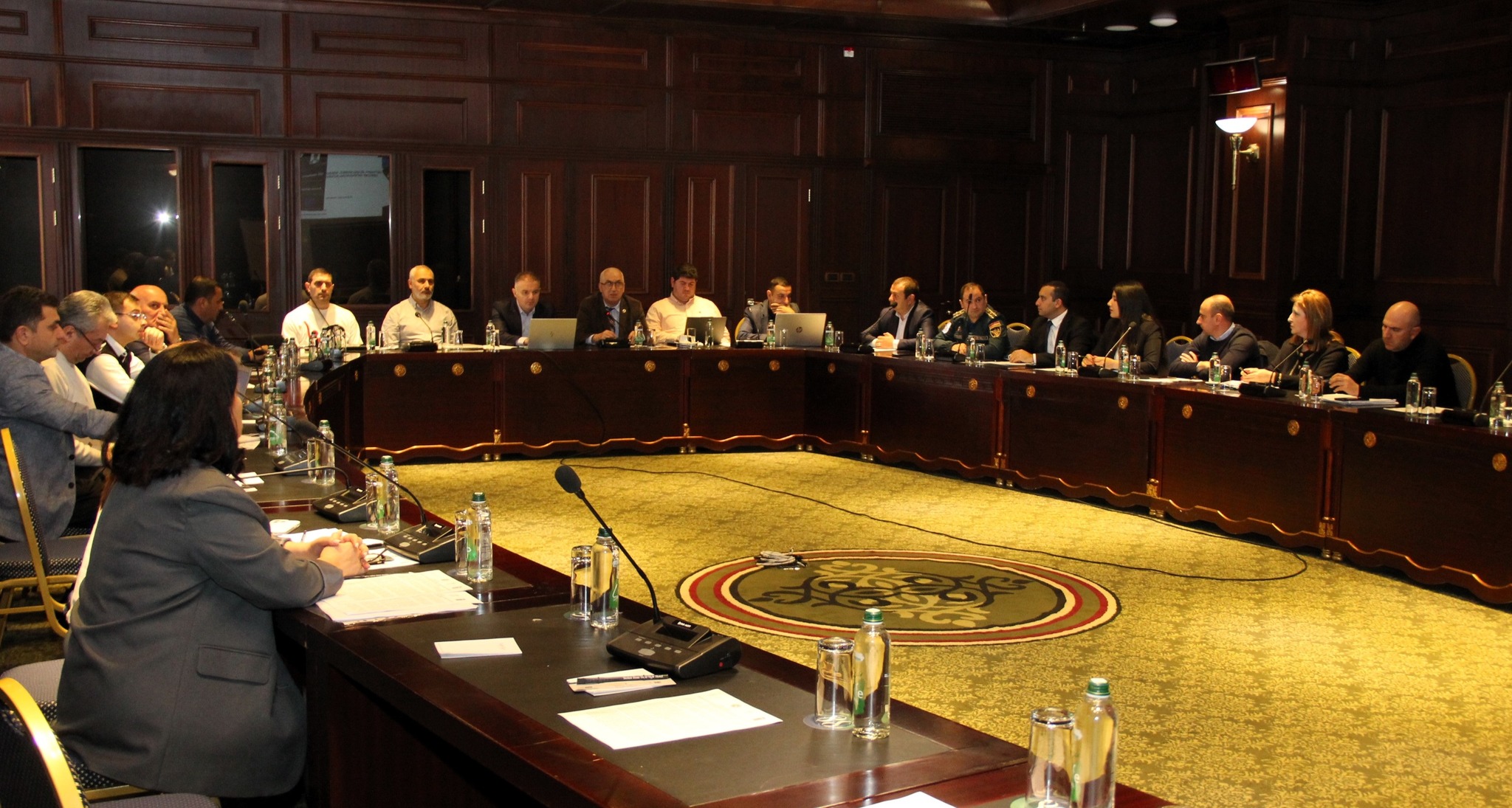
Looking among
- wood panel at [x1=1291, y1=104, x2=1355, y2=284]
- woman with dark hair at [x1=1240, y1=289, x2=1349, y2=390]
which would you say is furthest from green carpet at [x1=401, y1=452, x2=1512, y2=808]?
wood panel at [x1=1291, y1=104, x2=1355, y2=284]

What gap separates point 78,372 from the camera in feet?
17.6

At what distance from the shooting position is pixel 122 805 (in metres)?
2.50

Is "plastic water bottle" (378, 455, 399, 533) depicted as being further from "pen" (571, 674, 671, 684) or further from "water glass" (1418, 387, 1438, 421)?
"water glass" (1418, 387, 1438, 421)

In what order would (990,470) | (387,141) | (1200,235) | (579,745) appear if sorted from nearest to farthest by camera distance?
(579,745), (990,470), (387,141), (1200,235)

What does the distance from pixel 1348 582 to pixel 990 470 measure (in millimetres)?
2648

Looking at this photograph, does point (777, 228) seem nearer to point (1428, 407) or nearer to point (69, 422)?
point (1428, 407)

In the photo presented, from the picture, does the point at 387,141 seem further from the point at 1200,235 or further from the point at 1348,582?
the point at 1348,582

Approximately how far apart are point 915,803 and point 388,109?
9.29 metres

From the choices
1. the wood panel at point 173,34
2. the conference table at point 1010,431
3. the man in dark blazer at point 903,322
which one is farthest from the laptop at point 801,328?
the wood panel at point 173,34

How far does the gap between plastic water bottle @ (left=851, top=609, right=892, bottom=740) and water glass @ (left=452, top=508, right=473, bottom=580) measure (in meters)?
1.33

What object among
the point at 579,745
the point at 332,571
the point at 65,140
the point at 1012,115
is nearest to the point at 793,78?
the point at 1012,115

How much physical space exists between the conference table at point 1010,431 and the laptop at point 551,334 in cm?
17

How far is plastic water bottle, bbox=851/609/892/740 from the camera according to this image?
2104mm

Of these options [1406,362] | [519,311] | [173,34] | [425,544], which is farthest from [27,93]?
[1406,362]
